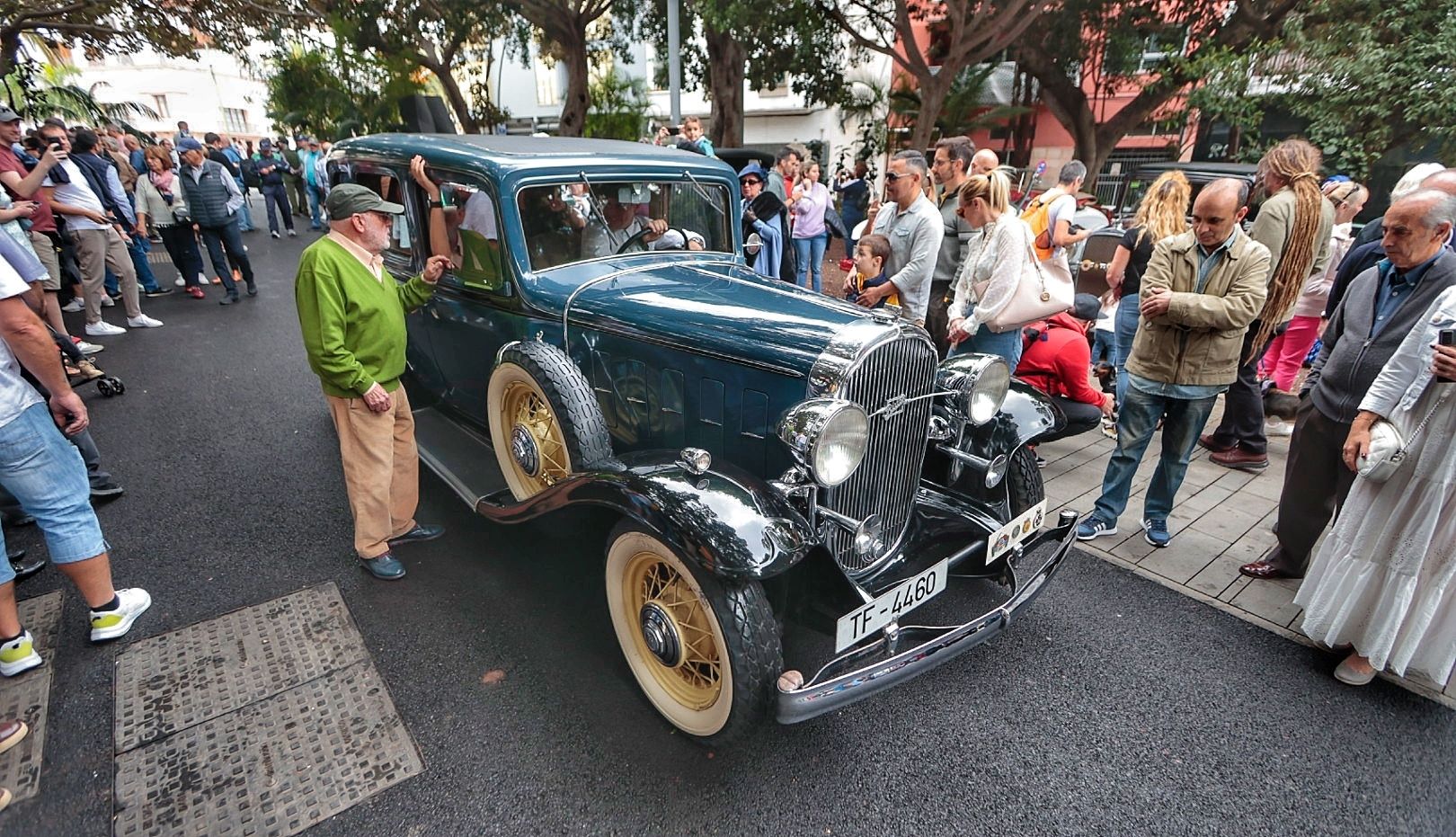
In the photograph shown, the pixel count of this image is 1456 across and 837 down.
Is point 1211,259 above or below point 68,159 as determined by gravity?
below

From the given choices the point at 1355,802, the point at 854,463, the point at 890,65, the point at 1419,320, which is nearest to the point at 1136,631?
the point at 1355,802

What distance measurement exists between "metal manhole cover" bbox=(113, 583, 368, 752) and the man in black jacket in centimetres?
407

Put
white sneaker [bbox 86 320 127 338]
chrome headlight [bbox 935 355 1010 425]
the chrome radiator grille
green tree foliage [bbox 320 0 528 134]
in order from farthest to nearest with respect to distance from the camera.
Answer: green tree foliage [bbox 320 0 528 134] < white sneaker [bbox 86 320 127 338] < chrome headlight [bbox 935 355 1010 425] < the chrome radiator grille

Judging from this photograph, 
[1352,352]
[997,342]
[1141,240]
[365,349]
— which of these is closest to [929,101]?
[1141,240]

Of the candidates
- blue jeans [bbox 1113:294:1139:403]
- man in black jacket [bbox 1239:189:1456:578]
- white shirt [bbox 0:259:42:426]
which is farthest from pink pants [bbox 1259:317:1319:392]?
white shirt [bbox 0:259:42:426]

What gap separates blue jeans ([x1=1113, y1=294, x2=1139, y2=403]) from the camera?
4758mm

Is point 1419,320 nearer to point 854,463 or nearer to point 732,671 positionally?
point 854,463

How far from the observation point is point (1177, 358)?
10.5 feet

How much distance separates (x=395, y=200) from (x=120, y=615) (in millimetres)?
2422

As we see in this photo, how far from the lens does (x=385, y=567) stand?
330 cm

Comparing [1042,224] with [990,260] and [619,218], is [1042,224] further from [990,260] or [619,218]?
[619,218]

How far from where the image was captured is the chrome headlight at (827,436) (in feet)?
7.00

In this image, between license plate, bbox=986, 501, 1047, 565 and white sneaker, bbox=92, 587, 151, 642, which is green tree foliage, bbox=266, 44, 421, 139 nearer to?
white sneaker, bbox=92, 587, 151, 642

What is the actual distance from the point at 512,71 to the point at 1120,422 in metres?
36.6
